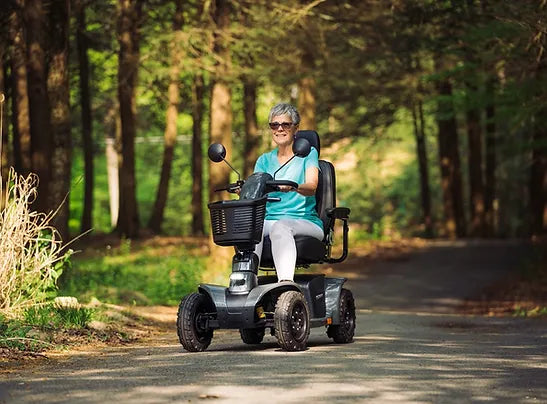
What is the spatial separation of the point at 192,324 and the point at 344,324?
68.8 inches

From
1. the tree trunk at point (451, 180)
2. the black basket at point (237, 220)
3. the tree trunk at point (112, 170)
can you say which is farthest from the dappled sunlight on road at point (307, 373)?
the tree trunk at point (112, 170)

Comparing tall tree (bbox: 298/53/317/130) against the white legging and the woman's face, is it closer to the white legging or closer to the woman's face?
the woman's face

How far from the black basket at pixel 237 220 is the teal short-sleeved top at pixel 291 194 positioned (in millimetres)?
578

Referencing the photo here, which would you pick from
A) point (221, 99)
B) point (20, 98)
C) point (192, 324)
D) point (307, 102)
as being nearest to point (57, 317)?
point (192, 324)

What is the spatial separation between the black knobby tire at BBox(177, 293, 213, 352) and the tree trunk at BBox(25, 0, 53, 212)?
27.4ft

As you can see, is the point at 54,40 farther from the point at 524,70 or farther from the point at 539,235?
the point at 539,235

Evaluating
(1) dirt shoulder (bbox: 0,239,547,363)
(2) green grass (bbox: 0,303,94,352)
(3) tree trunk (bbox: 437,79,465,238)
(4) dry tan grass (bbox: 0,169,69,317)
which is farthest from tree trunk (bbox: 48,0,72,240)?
(3) tree trunk (bbox: 437,79,465,238)

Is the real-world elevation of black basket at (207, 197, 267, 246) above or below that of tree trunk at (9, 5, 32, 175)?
below

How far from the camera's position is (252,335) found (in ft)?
38.3

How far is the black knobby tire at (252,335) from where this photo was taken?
37.9 ft

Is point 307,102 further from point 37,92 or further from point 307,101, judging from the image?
point 37,92

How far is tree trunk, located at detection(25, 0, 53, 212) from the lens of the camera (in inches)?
728

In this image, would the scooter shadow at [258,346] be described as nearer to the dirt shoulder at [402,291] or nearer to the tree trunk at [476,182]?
the dirt shoulder at [402,291]

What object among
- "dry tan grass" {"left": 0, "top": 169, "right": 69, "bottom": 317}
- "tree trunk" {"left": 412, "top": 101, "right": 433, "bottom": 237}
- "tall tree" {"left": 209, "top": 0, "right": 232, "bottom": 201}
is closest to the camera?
"dry tan grass" {"left": 0, "top": 169, "right": 69, "bottom": 317}
